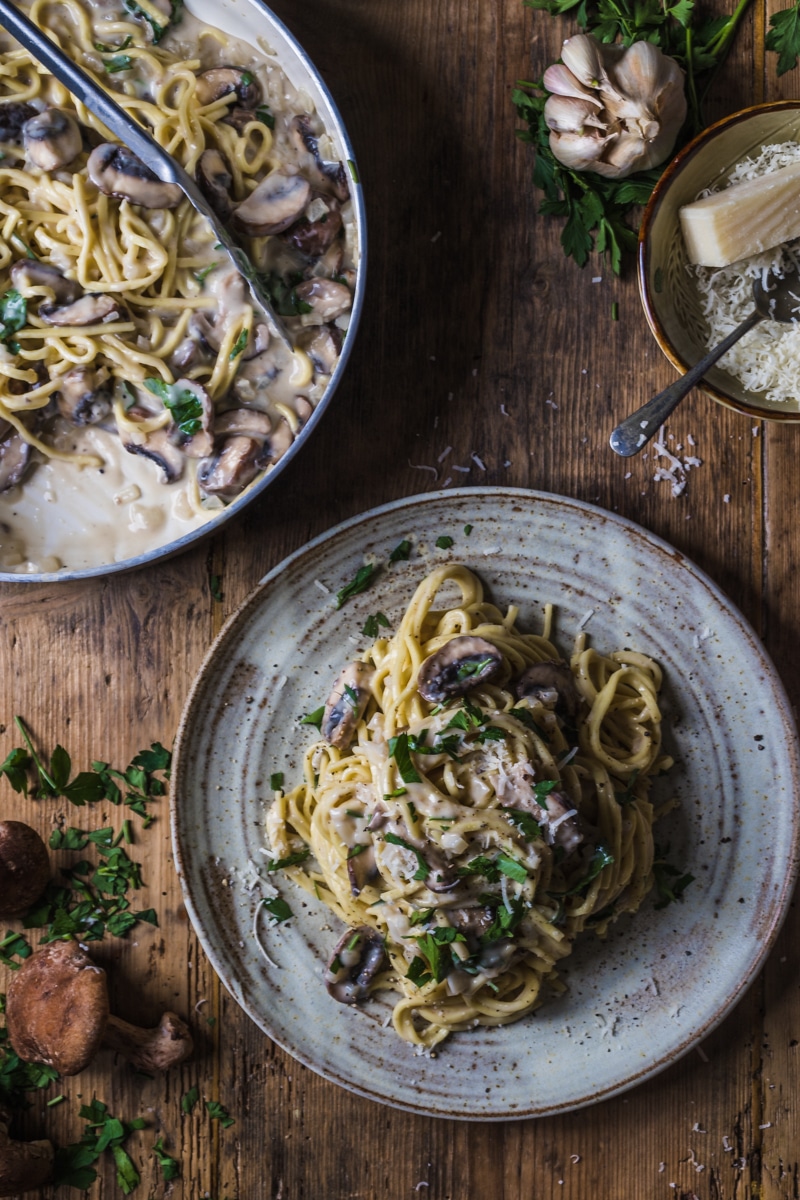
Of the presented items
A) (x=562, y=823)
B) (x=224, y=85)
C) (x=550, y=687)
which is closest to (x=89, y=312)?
(x=224, y=85)

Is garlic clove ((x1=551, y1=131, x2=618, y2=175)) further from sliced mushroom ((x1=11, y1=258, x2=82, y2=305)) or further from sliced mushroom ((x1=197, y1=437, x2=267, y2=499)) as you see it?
sliced mushroom ((x1=11, y1=258, x2=82, y2=305))

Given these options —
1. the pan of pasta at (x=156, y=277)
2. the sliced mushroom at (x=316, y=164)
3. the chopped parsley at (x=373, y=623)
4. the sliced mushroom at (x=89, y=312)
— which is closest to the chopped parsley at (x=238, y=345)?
the pan of pasta at (x=156, y=277)

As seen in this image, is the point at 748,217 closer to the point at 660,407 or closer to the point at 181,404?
the point at 660,407

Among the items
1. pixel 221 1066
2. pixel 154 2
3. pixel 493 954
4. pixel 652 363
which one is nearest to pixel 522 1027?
pixel 493 954

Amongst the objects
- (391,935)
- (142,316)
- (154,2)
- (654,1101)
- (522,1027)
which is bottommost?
(654,1101)

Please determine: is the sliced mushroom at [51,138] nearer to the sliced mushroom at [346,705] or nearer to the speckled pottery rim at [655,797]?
the speckled pottery rim at [655,797]

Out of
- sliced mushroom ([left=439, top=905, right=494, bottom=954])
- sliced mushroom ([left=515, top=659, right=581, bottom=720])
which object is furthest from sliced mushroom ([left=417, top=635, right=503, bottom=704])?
sliced mushroom ([left=439, top=905, right=494, bottom=954])

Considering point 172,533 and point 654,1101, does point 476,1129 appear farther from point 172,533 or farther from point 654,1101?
point 172,533
